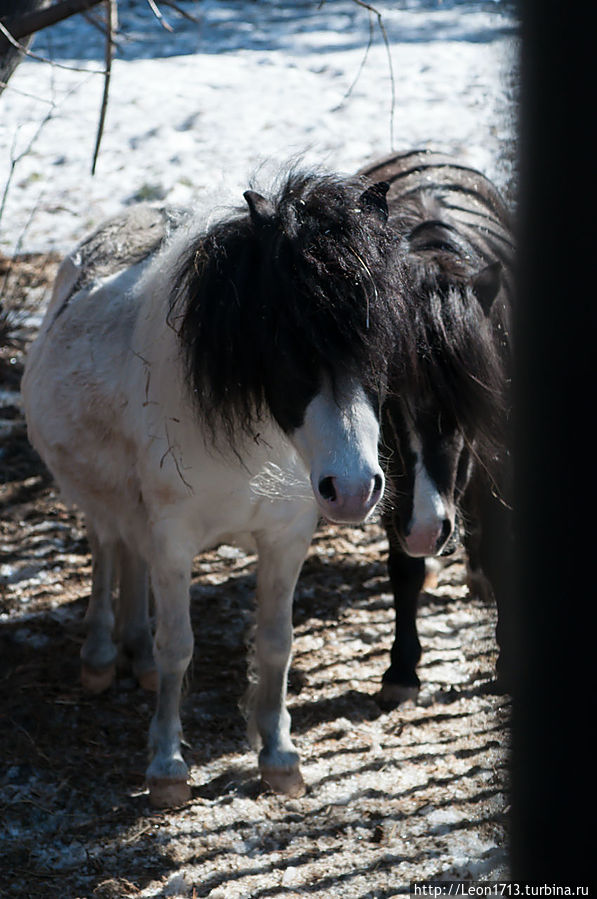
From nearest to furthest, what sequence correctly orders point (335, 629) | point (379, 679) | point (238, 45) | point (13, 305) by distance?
point (379, 679) < point (335, 629) < point (13, 305) < point (238, 45)

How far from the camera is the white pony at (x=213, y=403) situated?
237cm

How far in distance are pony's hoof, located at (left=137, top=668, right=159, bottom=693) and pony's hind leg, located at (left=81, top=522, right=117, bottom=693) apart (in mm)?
117

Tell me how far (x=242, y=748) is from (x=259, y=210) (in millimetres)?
2038

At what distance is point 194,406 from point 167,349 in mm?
224

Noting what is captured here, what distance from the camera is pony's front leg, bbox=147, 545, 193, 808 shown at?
3.11m

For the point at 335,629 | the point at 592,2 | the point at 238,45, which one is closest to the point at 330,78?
the point at 238,45

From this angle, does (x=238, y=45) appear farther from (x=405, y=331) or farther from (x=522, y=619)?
(x=522, y=619)

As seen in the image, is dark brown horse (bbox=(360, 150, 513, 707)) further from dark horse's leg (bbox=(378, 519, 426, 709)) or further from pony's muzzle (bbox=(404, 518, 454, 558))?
dark horse's leg (bbox=(378, 519, 426, 709))

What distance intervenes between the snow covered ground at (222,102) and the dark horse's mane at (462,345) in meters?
3.42

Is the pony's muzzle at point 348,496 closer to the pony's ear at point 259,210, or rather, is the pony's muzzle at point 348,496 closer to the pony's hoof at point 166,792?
the pony's ear at point 259,210

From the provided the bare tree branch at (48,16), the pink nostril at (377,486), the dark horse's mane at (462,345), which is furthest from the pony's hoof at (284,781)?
the bare tree branch at (48,16)

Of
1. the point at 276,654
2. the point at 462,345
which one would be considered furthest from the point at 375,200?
the point at 276,654

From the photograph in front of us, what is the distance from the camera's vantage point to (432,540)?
303cm

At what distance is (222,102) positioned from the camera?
30.4 ft
